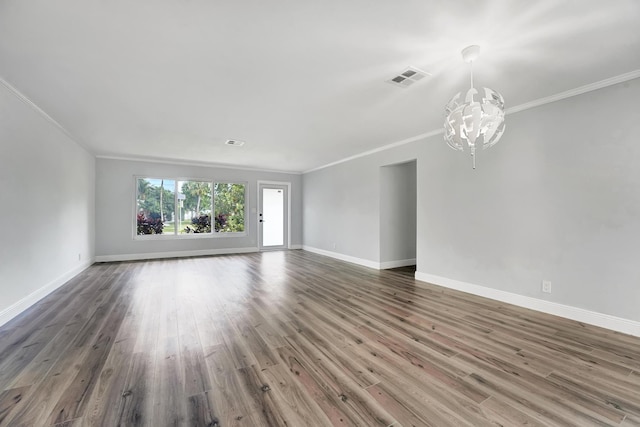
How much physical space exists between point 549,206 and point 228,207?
7.07 m

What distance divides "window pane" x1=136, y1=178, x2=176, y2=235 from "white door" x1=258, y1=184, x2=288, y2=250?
2.38m

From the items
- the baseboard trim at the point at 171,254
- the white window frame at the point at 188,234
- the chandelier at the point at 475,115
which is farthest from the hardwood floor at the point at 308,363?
the white window frame at the point at 188,234

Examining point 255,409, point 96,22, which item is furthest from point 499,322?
point 96,22

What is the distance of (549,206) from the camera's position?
125 inches

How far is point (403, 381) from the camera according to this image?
6.12ft

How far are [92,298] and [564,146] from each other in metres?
6.21

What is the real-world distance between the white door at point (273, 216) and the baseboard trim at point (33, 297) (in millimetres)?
4331

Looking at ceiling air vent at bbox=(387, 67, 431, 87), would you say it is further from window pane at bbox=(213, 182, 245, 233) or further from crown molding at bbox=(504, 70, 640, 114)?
window pane at bbox=(213, 182, 245, 233)

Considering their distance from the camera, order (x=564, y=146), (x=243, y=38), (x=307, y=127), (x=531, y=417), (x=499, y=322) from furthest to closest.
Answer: (x=307, y=127) < (x=564, y=146) < (x=499, y=322) < (x=243, y=38) < (x=531, y=417)

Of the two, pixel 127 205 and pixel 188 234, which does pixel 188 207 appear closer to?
pixel 188 234

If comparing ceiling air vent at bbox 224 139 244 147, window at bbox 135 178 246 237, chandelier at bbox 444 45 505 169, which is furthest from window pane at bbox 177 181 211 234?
chandelier at bbox 444 45 505 169

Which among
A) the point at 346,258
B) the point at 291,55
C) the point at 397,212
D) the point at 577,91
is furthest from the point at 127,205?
the point at 577,91

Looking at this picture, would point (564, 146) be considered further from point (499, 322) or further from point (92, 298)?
point (92, 298)

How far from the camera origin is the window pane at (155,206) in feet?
22.4
